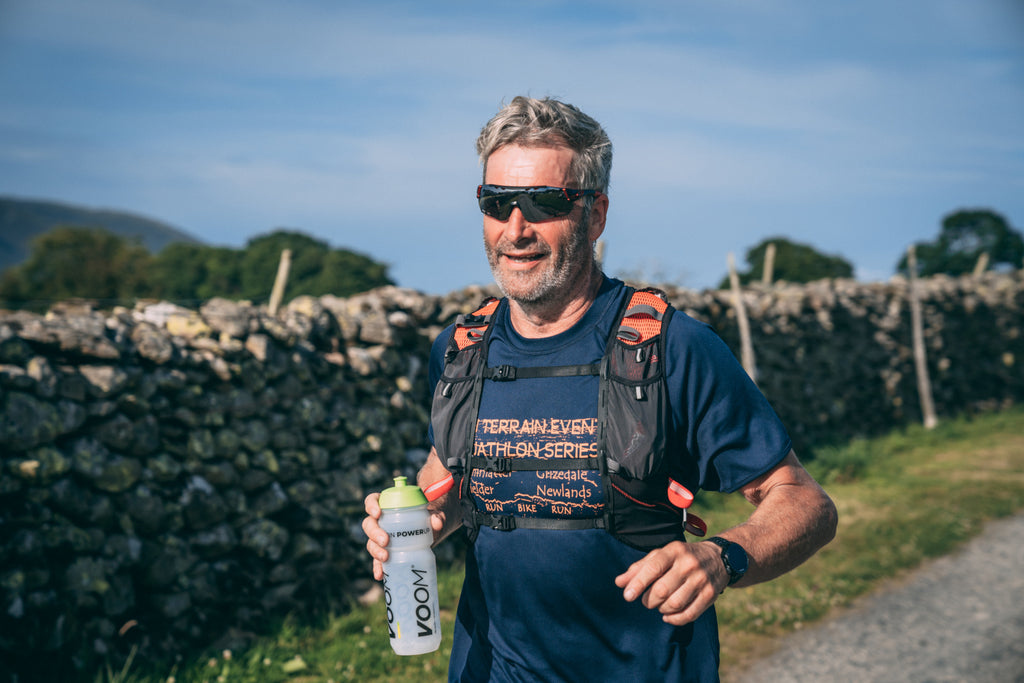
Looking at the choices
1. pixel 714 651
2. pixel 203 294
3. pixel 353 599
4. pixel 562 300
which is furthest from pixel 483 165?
pixel 203 294

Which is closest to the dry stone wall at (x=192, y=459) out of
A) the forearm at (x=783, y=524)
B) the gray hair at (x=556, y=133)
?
the gray hair at (x=556, y=133)

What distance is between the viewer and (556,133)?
2371 mm

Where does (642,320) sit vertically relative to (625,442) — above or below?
above

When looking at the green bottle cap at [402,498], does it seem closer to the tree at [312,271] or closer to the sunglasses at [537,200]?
the sunglasses at [537,200]

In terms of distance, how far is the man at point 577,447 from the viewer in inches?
82.9

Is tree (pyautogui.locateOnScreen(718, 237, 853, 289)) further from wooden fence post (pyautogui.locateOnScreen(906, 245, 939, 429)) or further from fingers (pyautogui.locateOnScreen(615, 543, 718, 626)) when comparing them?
fingers (pyautogui.locateOnScreen(615, 543, 718, 626))

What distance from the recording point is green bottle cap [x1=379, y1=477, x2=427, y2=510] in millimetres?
2176

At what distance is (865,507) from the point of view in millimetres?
9758

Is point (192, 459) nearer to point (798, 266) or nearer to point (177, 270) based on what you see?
point (798, 266)

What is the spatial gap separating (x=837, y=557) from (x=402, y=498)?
22.7ft

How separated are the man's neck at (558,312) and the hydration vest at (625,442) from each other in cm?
13

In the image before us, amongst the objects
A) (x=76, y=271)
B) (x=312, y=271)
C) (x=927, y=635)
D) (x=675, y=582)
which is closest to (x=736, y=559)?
(x=675, y=582)

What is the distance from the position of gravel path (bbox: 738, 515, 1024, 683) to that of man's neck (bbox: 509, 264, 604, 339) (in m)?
3.95

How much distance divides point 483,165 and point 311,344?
449cm
